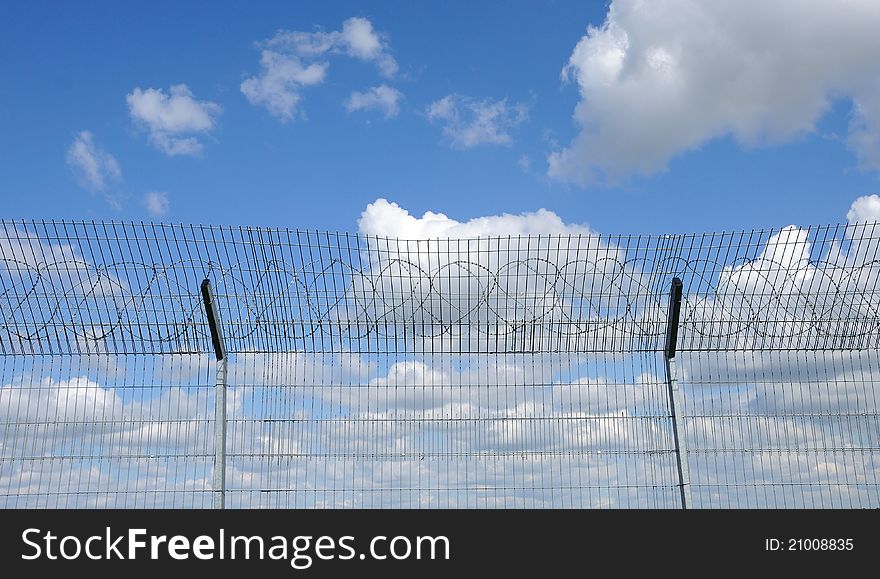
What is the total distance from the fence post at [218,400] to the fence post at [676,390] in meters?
5.23

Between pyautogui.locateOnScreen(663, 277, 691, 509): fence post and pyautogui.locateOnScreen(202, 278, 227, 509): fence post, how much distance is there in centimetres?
523

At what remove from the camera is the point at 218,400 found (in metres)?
10.6

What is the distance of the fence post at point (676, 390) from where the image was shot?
34.7ft

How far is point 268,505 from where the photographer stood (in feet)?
33.6

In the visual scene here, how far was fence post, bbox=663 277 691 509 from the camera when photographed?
34.7ft

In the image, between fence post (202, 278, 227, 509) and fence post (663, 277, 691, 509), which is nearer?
fence post (202, 278, 227, 509)

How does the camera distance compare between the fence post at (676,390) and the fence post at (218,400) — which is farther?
the fence post at (676,390)
